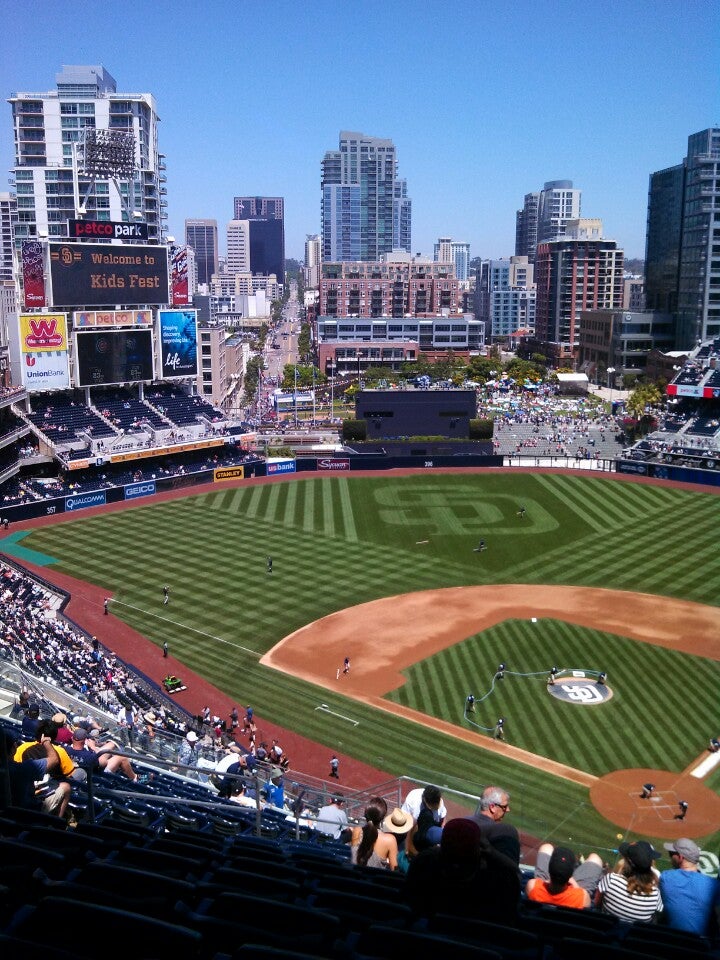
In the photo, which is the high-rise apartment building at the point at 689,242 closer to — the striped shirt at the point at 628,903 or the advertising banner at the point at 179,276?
the advertising banner at the point at 179,276

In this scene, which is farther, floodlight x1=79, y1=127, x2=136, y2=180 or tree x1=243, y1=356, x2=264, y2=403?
tree x1=243, y1=356, x2=264, y2=403

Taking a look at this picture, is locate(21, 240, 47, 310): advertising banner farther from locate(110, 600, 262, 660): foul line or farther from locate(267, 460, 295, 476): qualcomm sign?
locate(110, 600, 262, 660): foul line

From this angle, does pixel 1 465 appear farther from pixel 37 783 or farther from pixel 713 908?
pixel 713 908

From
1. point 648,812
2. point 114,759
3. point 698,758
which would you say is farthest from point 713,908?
A: point 698,758

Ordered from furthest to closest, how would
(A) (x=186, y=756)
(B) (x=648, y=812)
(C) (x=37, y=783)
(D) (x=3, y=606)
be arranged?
1. (D) (x=3, y=606)
2. (B) (x=648, y=812)
3. (A) (x=186, y=756)
4. (C) (x=37, y=783)

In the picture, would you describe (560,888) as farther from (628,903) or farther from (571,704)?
(571,704)

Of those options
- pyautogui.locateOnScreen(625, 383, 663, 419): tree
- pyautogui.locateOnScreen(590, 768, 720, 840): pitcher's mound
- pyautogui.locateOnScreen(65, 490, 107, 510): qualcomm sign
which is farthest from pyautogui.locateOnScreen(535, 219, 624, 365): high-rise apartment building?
pyautogui.locateOnScreen(590, 768, 720, 840): pitcher's mound
